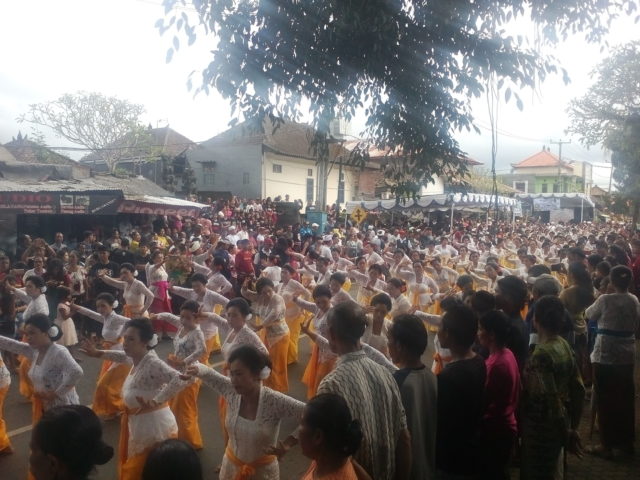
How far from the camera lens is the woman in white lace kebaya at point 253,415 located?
3.36 metres

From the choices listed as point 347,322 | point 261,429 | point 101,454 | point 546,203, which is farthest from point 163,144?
point 101,454

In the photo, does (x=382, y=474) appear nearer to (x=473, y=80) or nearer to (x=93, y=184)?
(x=473, y=80)

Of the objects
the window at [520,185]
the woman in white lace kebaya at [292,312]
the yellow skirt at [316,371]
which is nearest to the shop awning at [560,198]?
the woman in white lace kebaya at [292,312]

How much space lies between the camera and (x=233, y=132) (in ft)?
14.3

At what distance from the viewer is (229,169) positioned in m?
34.2

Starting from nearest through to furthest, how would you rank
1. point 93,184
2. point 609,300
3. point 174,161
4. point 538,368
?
point 538,368, point 609,300, point 93,184, point 174,161

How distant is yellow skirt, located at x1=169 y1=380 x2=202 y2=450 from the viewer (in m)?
5.28

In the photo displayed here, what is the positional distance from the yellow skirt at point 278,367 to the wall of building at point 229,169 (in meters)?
25.8

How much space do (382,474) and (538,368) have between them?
1407 millimetres

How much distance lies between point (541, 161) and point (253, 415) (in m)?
73.4

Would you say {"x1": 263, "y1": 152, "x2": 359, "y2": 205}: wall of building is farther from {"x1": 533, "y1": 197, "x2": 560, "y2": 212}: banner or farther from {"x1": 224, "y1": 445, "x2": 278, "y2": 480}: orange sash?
{"x1": 224, "y1": 445, "x2": 278, "y2": 480}: orange sash

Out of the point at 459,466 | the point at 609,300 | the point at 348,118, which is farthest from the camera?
the point at 609,300

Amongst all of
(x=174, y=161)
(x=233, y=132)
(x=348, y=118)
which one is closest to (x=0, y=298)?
(x=233, y=132)

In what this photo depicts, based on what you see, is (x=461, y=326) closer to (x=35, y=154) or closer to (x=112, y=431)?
(x=112, y=431)
